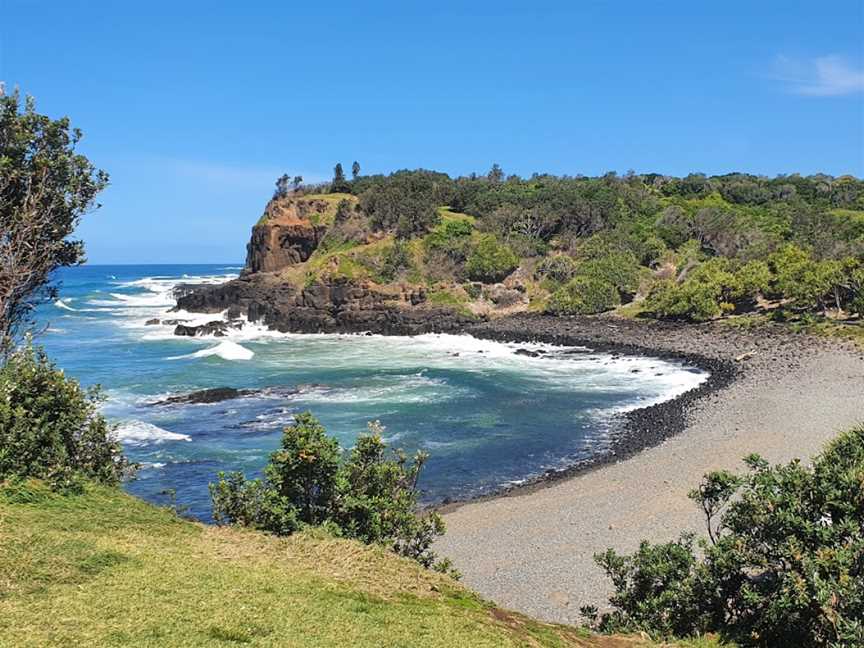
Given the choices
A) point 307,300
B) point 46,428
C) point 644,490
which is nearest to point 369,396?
point 644,490

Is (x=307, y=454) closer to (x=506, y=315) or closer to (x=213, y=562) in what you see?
(x=213, y=562)

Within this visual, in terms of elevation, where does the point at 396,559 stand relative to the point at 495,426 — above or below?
above

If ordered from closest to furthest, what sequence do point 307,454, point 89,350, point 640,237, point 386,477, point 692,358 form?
point 307,454, point 386,477, point 692,358, point 89,350, point 640,237

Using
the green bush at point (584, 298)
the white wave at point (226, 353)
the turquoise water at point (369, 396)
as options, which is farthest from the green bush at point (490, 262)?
the white wave at point (226, 353)

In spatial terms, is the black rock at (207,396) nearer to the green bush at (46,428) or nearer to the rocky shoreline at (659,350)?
the rocky shoreline at (659,350)

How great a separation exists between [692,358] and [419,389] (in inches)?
927

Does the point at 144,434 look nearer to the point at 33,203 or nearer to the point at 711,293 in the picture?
the point at 33,203

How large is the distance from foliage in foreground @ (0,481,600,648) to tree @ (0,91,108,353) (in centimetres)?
529

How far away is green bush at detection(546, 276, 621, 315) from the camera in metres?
74.9

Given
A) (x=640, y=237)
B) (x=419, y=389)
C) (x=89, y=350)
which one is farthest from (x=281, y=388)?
(x=640, y=237)

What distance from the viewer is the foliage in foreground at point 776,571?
1134 centimetres

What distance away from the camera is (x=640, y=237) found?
91.7 metres

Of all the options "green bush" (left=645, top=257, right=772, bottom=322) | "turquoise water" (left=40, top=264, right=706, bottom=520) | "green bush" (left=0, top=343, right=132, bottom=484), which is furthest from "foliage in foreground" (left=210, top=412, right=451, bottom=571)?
"green bush" (left=645, top=257, right=772, bottom=322)

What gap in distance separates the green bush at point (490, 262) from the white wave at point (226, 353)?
101 ft
